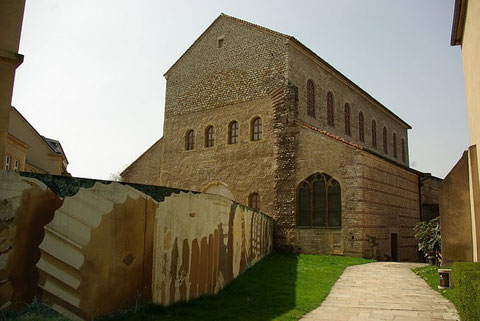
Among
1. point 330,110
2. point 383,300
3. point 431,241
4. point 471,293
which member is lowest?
point 383,300

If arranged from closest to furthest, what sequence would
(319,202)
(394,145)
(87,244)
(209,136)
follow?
1. (87,244)
2. (319,202)
3. (209,136)
4. (394,145)

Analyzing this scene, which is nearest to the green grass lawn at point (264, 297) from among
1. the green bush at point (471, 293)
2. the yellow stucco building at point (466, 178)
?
the green bush at point (471, 293)

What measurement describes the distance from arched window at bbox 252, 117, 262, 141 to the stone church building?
6cm

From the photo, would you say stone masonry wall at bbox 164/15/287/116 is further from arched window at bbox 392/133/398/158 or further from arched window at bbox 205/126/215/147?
arched window at bbox 392/133/398/158

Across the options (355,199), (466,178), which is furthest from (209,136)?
(466,178)

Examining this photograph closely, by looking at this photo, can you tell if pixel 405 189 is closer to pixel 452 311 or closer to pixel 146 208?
pixel 452 311

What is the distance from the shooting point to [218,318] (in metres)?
6.83

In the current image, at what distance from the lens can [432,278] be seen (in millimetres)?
11578

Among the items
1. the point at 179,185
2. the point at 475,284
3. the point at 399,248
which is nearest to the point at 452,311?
the point at 475,284

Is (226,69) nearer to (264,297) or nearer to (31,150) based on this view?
(264,297)

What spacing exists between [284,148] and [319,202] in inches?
127

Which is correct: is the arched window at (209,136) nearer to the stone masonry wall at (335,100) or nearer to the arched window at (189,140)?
the arched window at (189,140)

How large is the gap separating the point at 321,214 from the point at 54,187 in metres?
14.0

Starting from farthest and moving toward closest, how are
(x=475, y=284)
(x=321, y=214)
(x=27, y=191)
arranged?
(x=321, y=214) → (x=27, y=191) → (x=475, y=284)
